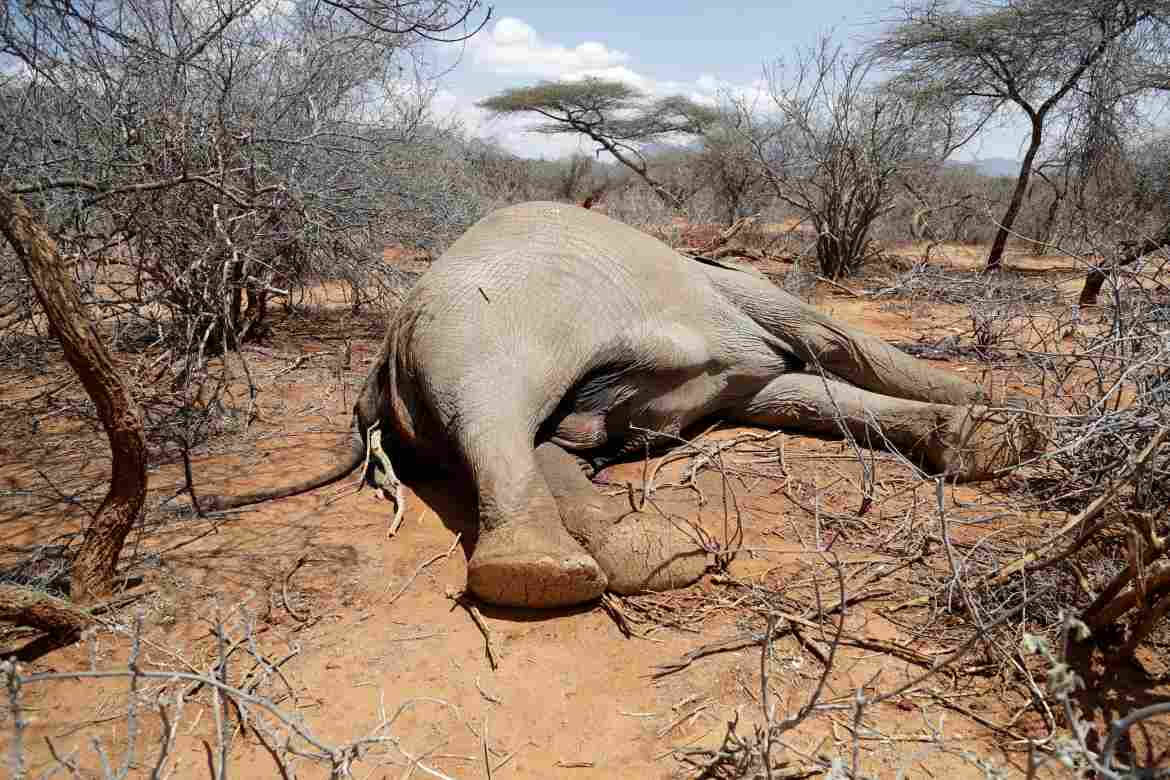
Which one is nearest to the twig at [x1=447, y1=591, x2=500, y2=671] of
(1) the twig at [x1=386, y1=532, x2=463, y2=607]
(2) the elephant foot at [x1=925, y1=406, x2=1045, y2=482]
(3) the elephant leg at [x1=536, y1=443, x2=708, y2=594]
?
(1) the twig at [x1=386, y1=532, x2=463, y2=607]

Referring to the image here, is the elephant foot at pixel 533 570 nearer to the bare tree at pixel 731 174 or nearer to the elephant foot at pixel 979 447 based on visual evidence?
the elephant foot at pixel 979 447

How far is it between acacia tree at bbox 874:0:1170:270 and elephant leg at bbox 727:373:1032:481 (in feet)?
20.3

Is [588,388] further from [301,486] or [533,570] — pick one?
[301,486]

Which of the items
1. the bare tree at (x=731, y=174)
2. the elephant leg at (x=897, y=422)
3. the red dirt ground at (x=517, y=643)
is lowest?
the red dirt ground at (x=517, y=643)

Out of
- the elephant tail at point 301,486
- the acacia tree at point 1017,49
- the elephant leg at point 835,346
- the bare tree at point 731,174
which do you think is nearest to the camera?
the elephant tail at point 301,486

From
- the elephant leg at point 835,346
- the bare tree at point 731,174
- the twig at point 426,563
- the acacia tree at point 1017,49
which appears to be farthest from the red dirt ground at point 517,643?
the bare tree at point 731,174

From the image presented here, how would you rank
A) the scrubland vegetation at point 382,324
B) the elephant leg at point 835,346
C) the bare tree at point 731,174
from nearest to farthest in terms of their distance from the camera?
the scrubland vegetation at point 382,324, the elephant leg at point 835,346, the bare tree at point 731,174

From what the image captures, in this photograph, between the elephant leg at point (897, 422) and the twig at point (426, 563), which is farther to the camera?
the elephant leg at point (897, 422)

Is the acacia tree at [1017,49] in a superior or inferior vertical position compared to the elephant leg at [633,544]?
superior

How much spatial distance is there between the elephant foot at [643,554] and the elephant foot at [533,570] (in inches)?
3.7

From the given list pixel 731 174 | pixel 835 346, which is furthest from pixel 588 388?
pixel 731 174

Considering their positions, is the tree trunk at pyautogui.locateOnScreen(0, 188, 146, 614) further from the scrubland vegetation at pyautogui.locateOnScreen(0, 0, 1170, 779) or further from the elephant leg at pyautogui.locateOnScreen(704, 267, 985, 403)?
the elephant leg at pyautogui.locateOnScreen(704, 267, 985, 403)

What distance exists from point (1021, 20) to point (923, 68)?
1.44 m

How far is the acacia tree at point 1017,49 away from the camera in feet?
29.5
